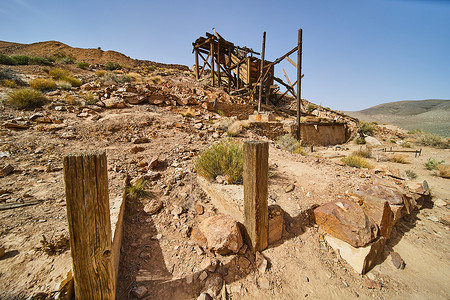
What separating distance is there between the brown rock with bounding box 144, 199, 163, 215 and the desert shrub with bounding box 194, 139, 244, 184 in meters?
0.94

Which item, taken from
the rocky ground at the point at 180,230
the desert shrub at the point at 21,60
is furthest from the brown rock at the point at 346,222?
the desert shrub at the point at 21,60

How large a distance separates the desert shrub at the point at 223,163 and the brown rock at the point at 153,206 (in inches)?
37.2

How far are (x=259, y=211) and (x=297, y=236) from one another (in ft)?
2.97

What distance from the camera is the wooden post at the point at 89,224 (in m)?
1.27

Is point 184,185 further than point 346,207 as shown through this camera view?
Yes

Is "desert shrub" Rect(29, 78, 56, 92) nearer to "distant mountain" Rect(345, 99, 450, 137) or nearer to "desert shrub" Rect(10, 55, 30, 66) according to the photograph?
"desert shrub" Rect(10, 55, 30, 66)

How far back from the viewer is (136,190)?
10.7 ft

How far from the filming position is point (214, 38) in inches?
434

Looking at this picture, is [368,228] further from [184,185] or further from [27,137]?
[27,137]

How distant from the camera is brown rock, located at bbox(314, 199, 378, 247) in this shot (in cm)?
241

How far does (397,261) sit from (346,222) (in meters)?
0.84

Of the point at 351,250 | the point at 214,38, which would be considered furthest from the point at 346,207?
the point at 214,38

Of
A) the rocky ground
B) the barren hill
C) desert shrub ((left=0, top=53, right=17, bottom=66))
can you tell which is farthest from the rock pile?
the barren hill

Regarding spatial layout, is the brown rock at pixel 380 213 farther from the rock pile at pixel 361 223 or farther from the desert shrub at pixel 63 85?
the desert shrub at pixel 63 85
